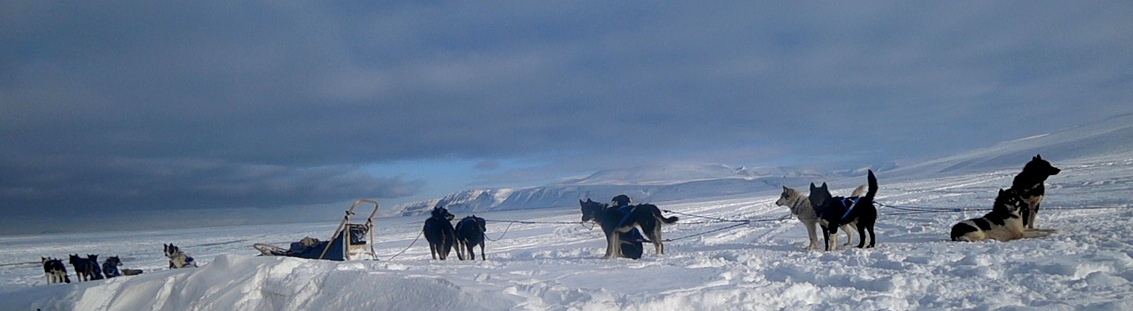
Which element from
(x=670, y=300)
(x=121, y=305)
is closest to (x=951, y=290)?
(x=670, y=300)

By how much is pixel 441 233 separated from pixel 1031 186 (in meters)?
12.0

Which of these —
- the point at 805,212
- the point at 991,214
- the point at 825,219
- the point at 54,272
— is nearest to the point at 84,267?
the point at 54,272

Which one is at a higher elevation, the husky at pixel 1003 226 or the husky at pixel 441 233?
the husky at pixel 441 233

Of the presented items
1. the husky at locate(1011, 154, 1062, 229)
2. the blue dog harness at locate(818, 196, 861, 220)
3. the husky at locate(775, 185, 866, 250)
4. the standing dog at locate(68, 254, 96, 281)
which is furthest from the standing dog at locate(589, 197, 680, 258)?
the standing dog at locate(68, 254, 96, 281)

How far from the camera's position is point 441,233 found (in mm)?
14031

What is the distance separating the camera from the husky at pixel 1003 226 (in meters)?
9.80

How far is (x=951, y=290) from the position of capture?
582cm

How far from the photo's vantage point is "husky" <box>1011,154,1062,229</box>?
10062mm

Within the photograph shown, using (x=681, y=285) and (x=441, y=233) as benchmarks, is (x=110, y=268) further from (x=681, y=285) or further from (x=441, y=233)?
(x=681, y=285)

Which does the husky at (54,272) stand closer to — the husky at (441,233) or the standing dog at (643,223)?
the husky at (441,233)

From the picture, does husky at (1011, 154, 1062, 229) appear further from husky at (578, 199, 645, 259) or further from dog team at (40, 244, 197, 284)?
dog team at (40, 244, 197, 284)

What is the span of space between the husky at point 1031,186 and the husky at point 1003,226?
4.5 inches

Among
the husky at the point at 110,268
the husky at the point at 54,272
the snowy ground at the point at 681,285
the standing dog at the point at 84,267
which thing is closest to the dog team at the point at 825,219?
the snowy ground at the point at 681,285

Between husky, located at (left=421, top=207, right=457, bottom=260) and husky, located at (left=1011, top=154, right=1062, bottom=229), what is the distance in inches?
448
